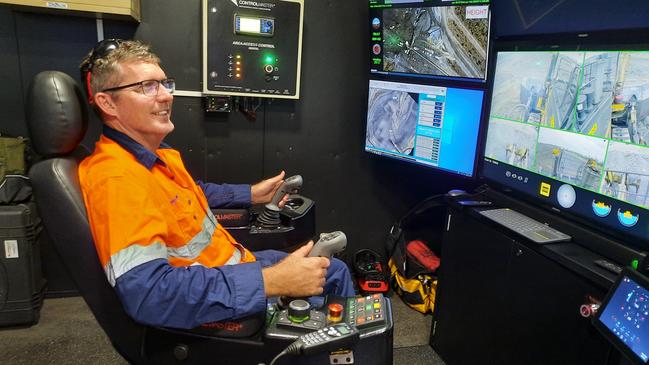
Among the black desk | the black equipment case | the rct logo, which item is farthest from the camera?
the black equipment case

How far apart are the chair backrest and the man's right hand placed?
38 cm

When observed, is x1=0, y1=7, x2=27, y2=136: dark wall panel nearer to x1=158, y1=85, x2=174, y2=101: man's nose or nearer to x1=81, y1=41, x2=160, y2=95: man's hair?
x1=81, y1=41, x2=160, y2=95: man's hair

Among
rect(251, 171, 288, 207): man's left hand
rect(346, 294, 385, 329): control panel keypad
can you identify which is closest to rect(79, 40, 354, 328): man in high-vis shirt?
rect(346, 294, 385, 329): control panel keypad

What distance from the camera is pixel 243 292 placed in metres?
1.24

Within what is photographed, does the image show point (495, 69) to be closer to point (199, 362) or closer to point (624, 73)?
point (624, 73)

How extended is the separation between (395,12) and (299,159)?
3.48 ft

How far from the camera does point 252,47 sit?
258cm

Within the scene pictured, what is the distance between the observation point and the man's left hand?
220 cm

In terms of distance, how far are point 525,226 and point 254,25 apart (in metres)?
1.74

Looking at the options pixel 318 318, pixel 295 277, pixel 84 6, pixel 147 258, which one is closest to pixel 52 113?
pixel 147 258

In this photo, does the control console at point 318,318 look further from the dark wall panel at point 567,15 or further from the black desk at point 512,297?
the dark wall panel at point 567,15

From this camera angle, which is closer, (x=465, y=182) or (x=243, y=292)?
(x=243, y=292)

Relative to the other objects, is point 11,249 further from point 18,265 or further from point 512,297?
point 512,297

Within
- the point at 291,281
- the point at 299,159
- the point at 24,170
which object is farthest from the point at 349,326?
the point at 24,170
